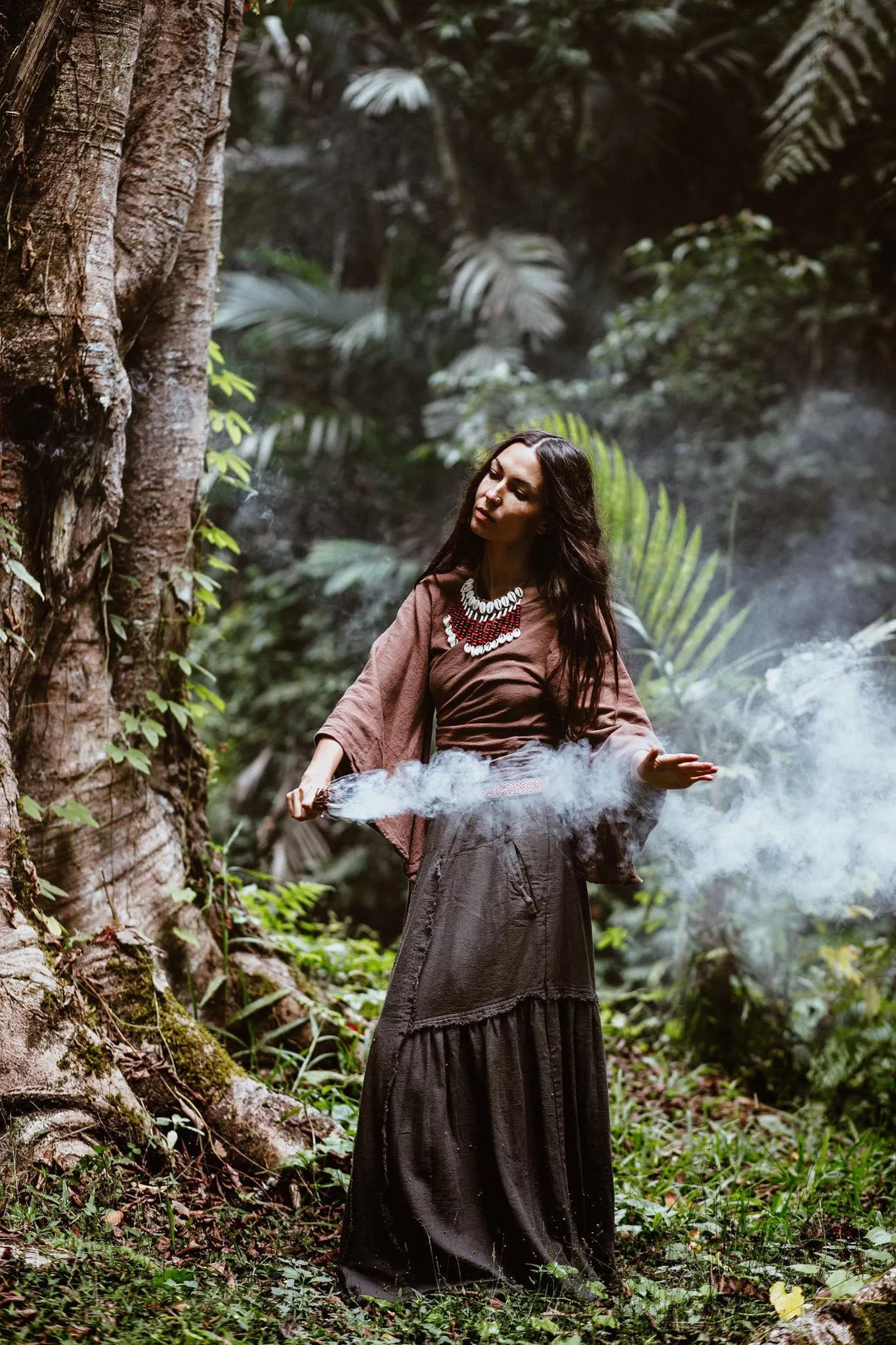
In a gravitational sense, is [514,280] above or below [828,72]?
below

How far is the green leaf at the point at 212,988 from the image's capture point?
3.17 metres

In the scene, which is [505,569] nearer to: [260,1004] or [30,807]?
[30,807]

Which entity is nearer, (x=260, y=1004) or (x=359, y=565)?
(x=260, y=1004)

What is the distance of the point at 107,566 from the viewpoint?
117 inches

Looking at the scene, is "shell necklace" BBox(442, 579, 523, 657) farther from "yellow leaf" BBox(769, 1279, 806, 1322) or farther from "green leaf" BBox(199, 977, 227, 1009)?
"yellow leaf" BBox(769, 1279, 806, 1322)

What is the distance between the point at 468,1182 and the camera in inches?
94.0

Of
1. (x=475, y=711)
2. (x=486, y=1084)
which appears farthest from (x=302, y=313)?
(x=486, y=1084)

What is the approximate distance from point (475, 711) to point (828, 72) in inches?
182

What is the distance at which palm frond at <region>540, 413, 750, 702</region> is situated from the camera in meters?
4.44

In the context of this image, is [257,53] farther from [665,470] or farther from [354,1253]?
[354,1253]

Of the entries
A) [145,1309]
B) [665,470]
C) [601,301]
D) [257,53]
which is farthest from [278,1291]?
[257,53]

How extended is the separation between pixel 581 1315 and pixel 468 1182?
1.17 feet

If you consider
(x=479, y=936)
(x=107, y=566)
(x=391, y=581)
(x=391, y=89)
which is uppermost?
(x=391, y=89)

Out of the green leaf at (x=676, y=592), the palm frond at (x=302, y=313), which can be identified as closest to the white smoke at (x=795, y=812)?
the green leaf at (x=676, y=592)
